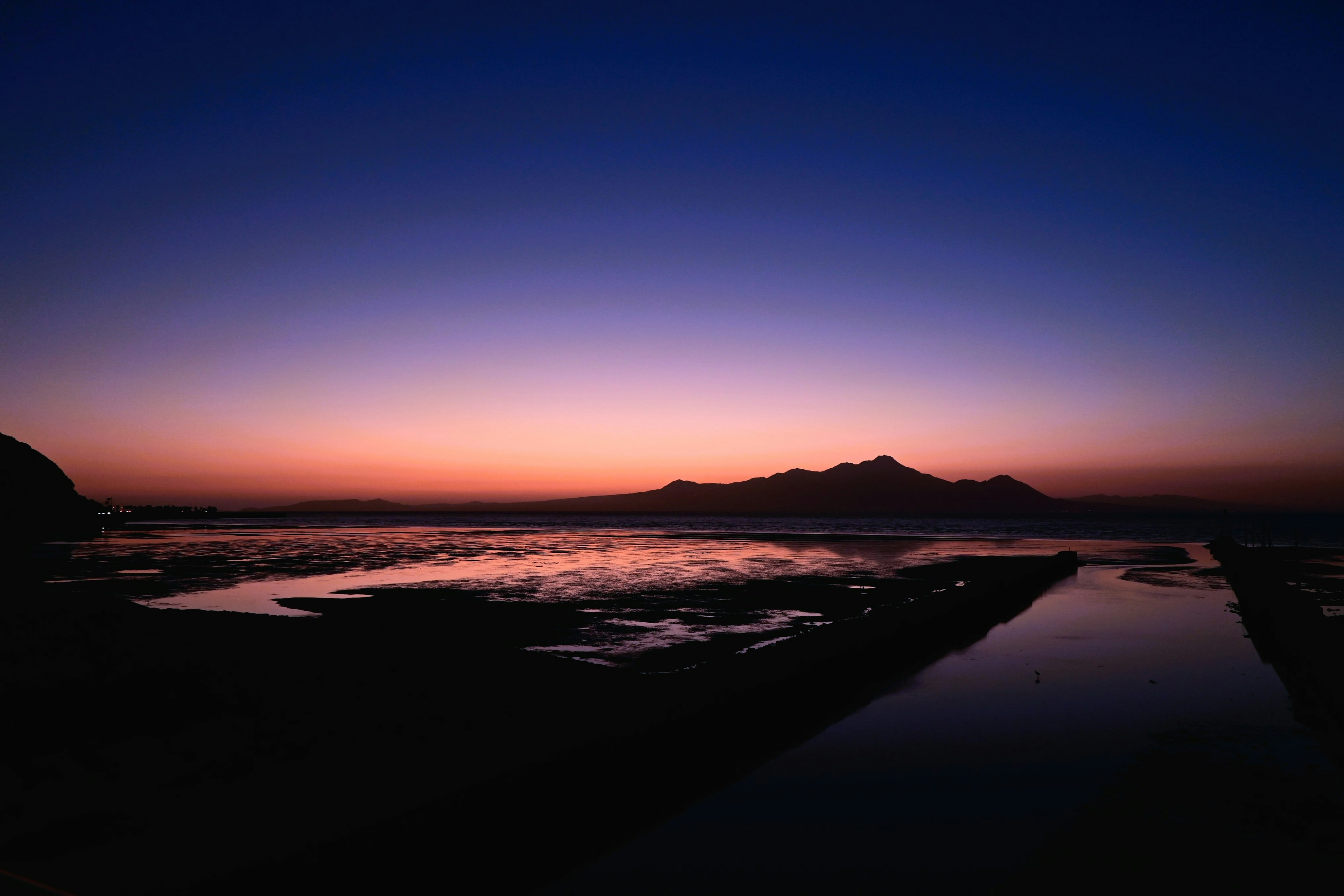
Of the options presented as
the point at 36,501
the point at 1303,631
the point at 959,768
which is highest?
the point at 36,501

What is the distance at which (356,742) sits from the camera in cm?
651

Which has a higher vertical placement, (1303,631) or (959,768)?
(1303,631)

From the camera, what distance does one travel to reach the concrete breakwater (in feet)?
25.8

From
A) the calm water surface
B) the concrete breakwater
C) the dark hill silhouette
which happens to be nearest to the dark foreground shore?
the calm water surface

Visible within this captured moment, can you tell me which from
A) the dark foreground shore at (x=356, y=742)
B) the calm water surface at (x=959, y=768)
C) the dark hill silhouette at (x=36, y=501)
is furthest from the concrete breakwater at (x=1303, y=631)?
the dark hill silhouette at (x=36, y=501)

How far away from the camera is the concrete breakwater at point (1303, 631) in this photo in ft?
25.8

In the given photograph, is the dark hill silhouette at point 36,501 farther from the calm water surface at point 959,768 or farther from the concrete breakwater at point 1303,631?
the concrete breakwater at point 1303,631

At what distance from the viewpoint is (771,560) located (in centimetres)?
3106

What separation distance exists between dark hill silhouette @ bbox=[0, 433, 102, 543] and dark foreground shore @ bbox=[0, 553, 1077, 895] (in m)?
46.4

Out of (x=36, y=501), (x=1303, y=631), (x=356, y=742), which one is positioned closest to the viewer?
(x=356, y=742)

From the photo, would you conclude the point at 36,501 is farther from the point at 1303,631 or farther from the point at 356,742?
the point at 1303,631

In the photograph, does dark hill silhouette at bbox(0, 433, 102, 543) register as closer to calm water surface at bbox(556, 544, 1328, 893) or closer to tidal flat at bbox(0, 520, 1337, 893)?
tidal flat at bbox(0, 520, 1337, 893)

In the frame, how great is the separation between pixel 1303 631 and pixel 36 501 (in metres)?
75.8

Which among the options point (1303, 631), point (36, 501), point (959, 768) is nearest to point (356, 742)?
point (959, 768)
